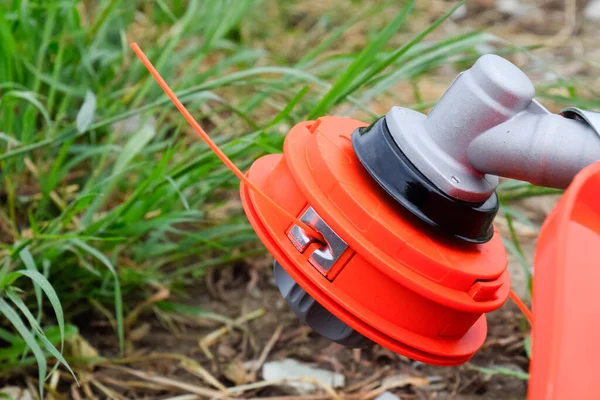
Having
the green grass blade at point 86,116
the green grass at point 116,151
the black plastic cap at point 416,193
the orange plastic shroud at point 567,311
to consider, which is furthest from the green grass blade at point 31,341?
the orange plastic shroud at point 567,311

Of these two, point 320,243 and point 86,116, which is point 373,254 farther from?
point 86,116

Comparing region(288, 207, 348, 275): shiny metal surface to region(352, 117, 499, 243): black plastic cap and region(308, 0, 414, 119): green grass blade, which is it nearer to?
region(352, 117, 499, 243): black plastic cap

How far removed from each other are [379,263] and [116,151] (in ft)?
2.89

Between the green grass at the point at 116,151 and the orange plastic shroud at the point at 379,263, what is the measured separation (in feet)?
1.06

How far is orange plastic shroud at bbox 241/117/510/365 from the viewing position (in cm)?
82

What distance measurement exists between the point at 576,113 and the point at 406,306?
0.28 meters

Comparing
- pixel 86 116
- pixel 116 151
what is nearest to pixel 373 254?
pixel 86 116

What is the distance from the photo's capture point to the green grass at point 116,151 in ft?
4.04

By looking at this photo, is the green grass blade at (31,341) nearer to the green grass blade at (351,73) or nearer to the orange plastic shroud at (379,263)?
the orange plastic shroud at (379,263)

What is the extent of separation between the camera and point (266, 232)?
0.90m

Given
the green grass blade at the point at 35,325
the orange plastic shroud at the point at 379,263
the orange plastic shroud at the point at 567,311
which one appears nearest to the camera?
the orange plastic shroud at the point at 567,311

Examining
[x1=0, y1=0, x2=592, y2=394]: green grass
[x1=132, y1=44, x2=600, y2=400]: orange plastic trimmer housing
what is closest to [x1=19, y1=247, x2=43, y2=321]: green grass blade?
[x1=0, y1=0, x2=592, y2=394]: green grass

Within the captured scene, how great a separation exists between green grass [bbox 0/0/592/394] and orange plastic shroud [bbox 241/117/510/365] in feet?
1.06

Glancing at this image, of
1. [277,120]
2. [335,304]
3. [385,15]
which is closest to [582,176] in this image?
[335,304]
